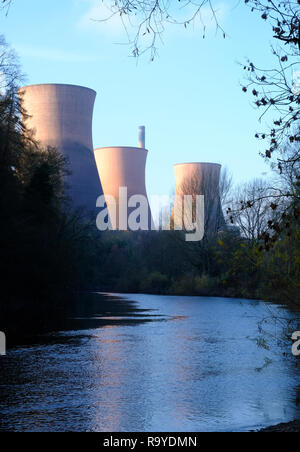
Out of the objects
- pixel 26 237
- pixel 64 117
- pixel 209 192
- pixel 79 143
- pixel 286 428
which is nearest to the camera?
pixel 286 428

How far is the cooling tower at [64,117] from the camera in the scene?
3019 cm

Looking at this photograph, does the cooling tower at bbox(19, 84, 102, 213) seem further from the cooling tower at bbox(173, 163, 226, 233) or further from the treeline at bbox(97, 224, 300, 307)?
the cooling tower at bbox(173, 163, 226, 233)

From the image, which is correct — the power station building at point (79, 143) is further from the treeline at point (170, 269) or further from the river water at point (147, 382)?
the river water at point (147, 382)

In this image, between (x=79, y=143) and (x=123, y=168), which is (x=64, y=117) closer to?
(x=79, y=143)

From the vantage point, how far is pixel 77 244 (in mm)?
24141

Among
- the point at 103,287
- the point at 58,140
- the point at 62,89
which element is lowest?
the point at 103,287

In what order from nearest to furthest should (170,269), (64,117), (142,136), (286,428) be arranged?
(286,428)
(170,269)
(64,117)
(142,136)

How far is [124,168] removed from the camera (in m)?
39.8

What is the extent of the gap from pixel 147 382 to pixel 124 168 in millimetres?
33788

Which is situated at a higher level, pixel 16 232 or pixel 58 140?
pixel 58 140

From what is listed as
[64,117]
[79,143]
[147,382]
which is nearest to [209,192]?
[79,143]
